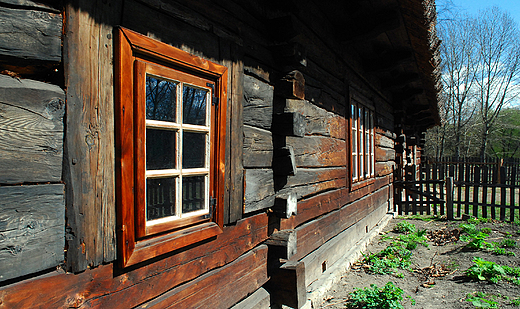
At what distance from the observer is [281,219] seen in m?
3.15

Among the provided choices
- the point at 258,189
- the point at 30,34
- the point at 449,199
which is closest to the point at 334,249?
the point at 258,189

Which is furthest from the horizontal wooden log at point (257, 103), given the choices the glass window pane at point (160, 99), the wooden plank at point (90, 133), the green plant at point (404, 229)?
the green plant at point (404, 229)

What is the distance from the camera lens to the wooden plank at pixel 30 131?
1175 mm

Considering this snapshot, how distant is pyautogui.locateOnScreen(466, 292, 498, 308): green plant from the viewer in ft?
11.1

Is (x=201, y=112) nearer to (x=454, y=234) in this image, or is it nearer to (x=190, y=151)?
(x=190, y=151)

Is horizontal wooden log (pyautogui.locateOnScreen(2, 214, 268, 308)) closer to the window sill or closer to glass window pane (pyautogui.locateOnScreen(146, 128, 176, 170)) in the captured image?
the window sill

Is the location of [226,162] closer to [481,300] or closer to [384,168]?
[481,300]

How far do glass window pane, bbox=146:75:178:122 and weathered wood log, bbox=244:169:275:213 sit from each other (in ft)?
2.92

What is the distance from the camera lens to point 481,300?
3.54m

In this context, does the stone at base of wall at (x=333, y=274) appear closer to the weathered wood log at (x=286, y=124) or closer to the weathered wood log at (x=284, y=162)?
the weathered wood log at (x=284, y=162)

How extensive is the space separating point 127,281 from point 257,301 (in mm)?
1339

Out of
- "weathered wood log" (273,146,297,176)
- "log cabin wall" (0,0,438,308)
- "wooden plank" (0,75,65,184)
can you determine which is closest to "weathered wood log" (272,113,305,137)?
"log cabin wall" (0,0,438,308)

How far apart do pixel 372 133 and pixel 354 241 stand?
2.42 metres

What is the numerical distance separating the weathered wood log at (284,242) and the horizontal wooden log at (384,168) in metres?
4.71
